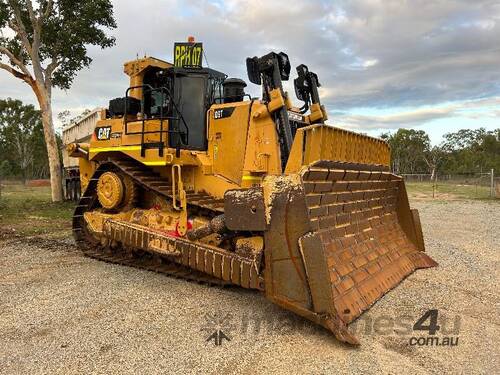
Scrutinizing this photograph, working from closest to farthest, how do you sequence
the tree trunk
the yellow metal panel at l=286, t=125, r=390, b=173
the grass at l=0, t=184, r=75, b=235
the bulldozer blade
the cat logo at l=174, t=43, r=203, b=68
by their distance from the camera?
the bulldozer blade < the yellow metal panel at l=286, t=125, r=390, b=173 < the cat logo at l=174, t=43, r=203, b=68 < the grass at l=0, t=184, r=75, b=235 < the tree trunk

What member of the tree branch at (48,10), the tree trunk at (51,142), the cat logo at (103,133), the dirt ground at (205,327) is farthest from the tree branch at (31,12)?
the dirt ground at (205,327)

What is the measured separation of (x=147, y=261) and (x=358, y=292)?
10.9 feet

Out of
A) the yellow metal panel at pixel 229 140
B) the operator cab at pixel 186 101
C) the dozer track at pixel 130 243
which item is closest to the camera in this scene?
the dozer track at pixel 130 243

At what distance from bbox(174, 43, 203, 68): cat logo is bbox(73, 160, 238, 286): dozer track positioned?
5.47 feet

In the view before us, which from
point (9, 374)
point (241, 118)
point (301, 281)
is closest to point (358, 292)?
point (301, 281)

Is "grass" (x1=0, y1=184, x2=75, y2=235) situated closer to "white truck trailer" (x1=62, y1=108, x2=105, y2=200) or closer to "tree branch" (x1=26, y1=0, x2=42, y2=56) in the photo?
"white truck trailer" (x1=62, y1=108, x2=105, y2=200)

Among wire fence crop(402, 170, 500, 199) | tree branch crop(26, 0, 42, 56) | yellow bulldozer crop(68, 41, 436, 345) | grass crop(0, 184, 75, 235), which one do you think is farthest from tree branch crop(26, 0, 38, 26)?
wire fence crop(402, 170, 500, 199)

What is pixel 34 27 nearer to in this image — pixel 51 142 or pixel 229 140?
pixel 51 142

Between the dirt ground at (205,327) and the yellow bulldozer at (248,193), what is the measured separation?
260 millimetres

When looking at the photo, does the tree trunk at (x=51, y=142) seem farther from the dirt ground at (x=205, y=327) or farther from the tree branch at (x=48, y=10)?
the dirt ground at (x=205, y=327)

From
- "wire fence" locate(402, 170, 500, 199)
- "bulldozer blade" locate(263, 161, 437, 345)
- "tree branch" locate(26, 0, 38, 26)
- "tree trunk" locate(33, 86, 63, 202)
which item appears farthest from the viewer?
"wire fence" locate(402, 170, 500, 199)

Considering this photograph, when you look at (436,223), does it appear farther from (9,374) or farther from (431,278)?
(9,374)

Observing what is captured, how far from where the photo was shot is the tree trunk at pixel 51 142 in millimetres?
16156

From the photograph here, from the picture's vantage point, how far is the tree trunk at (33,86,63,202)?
16156 millimetres
